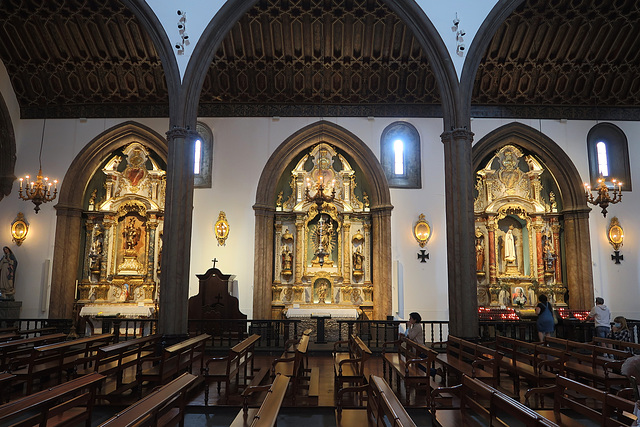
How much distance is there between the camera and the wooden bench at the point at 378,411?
3443 millimetres

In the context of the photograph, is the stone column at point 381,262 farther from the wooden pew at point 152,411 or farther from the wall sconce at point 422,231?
the wooden pew at point 152,411

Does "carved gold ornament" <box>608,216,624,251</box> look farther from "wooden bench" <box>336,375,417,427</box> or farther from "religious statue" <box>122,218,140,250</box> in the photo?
"religious statue" <box>122,218,140,250</box>

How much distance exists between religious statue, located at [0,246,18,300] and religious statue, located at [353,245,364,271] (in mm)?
10817

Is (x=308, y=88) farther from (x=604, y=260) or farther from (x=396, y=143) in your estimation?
(x=604, y=260)

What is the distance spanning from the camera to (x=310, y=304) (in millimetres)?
15094

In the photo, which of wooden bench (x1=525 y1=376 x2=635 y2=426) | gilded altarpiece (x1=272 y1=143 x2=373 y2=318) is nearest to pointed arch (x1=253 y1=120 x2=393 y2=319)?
gilded altarpiece (x1=272 y1=143 x2=373 y2=318)

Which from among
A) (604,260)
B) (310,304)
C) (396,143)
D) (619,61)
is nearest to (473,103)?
(396,143)

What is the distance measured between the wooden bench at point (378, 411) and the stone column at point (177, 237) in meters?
4.90

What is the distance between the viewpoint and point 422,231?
1516 cm

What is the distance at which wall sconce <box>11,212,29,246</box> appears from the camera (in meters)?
15.2

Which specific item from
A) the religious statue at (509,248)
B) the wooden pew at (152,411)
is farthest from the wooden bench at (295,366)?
the religious statue at (509,248)

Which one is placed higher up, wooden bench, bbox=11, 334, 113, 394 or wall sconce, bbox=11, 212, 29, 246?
wall sconce, bbox=11, 212, 29, 246

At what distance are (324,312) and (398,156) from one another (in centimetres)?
571

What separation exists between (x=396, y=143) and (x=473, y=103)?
9.43 ft
